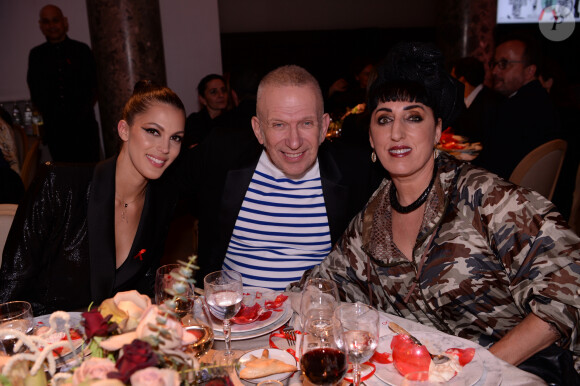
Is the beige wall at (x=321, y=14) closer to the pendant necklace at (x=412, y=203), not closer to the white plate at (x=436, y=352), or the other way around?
the pendant necklace at (x=412, y=203)

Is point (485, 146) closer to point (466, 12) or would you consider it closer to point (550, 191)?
point (550, 191)

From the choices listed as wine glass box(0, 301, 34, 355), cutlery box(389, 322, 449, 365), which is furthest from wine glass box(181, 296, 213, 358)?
cutlery box(389, 322, 449, 365)

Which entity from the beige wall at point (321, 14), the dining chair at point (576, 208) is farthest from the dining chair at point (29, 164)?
the beige wall at point (321, 14)

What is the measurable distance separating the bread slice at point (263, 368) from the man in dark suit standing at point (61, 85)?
527 cm

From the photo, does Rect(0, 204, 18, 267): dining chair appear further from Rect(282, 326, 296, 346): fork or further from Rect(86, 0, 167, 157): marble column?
Rect(86, 0, 167, 157): marble column

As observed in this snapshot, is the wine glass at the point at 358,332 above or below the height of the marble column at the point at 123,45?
below

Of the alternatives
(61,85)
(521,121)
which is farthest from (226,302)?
(61,85)

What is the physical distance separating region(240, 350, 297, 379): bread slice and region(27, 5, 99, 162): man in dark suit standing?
17.3 feet

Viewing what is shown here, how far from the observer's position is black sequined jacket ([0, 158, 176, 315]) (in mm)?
2076

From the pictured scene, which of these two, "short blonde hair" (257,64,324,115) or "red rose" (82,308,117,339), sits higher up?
"short blonde hair" (257,64,324,115)

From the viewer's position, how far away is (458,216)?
178 cm

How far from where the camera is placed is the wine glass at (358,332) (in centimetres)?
119

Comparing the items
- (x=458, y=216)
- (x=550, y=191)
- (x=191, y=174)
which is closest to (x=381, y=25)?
(x=550, y=191)

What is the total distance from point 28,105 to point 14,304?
18.9 feet
